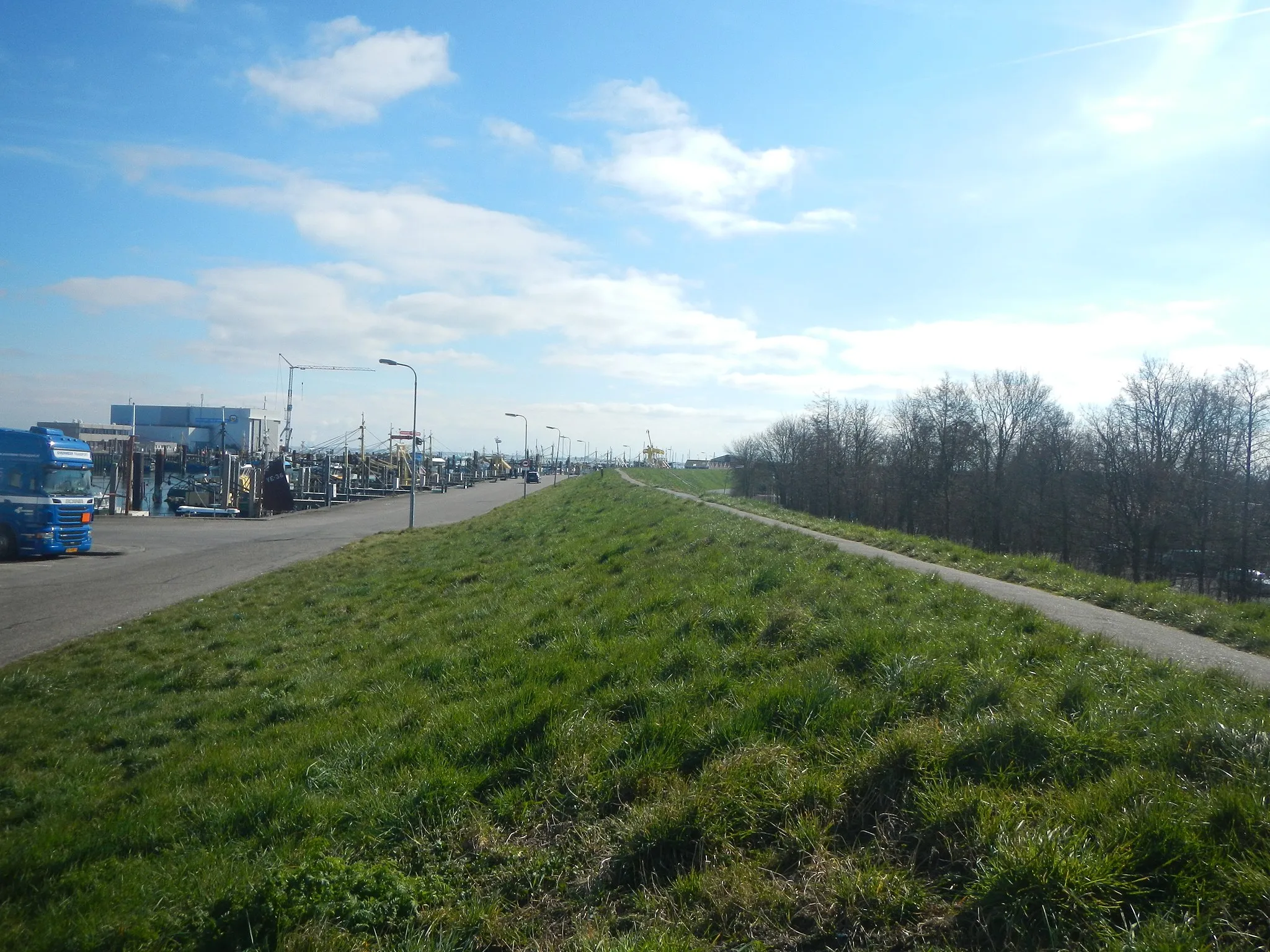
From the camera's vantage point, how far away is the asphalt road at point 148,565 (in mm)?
15500

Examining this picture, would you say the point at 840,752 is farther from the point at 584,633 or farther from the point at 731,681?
the point at 584,633

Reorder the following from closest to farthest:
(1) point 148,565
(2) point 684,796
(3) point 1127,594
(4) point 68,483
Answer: (2) point 684,796, (3) point 1127,594, (1) point 148,565, (4) point 68,483

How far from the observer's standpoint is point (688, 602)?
9289 mm

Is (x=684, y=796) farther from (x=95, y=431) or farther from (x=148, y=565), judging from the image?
(x=95, y=431)

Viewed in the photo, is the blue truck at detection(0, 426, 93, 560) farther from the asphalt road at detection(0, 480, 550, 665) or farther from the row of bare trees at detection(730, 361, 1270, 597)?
the row of bare trees at detection(730, 361, 1270, 597)

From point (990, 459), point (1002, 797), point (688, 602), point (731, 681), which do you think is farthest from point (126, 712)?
point (990, 459)

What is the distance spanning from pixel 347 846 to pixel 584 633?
4.04 metres

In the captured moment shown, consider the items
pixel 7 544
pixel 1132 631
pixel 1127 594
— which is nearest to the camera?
pixel 1132 631

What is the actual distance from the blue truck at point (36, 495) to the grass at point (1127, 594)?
25.0m

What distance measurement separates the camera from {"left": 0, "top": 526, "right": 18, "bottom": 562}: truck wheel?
24.6 metres

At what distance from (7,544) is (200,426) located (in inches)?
3691

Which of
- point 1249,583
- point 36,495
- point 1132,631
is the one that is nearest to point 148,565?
point 36,495

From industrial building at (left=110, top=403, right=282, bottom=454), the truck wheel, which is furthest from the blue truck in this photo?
industrial building at (left=110, top=403, right=282, bottom=454)

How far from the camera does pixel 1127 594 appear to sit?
9.69m
